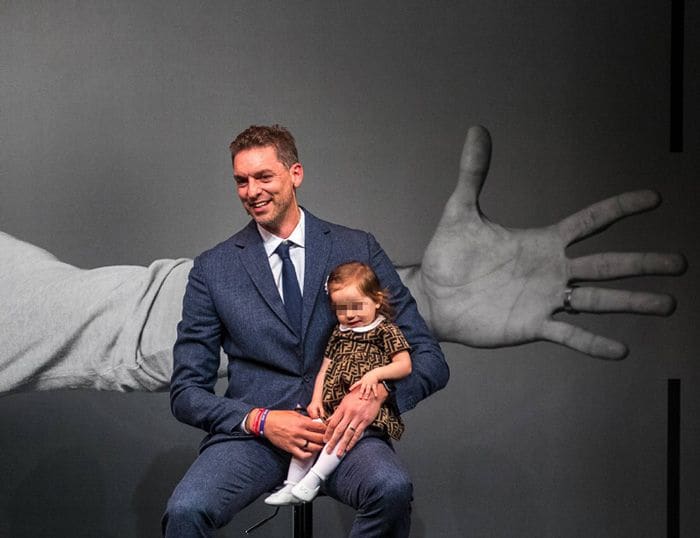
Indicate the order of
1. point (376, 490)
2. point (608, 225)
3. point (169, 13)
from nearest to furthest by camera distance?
point (376, 490) < point (608, 225) < point (169, 13)

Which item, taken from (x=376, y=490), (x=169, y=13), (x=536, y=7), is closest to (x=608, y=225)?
(x=536, y=7)

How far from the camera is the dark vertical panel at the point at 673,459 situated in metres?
3.58

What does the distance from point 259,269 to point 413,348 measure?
0.49 meters

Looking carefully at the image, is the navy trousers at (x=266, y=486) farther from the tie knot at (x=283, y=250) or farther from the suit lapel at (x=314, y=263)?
the tie knot at (x=283, y=250)

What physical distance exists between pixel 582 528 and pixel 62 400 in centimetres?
201

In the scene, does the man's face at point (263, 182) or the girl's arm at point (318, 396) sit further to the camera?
the man's face at point (263, 182)

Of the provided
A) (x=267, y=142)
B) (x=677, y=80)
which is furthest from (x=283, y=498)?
(x=677, y=80)

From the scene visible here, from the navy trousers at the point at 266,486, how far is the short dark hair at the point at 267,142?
0.79 m

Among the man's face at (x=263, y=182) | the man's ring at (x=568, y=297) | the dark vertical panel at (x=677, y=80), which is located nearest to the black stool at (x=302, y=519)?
the man's face at (x=263, y=182)

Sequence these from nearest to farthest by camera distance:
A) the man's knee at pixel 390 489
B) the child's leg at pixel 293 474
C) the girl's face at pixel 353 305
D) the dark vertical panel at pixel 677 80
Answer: the man's knee at pixel 390 489, the child's leg at pixel 293 474, the girl's face at pixel 353 305, the dark vertical panel at pixel 677 80

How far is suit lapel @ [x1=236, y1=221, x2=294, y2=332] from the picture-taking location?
278 cm

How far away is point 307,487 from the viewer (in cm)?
256

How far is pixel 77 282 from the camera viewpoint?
12.2 feet

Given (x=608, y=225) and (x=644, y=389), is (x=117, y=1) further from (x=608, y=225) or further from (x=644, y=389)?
(x=644, y=389)
